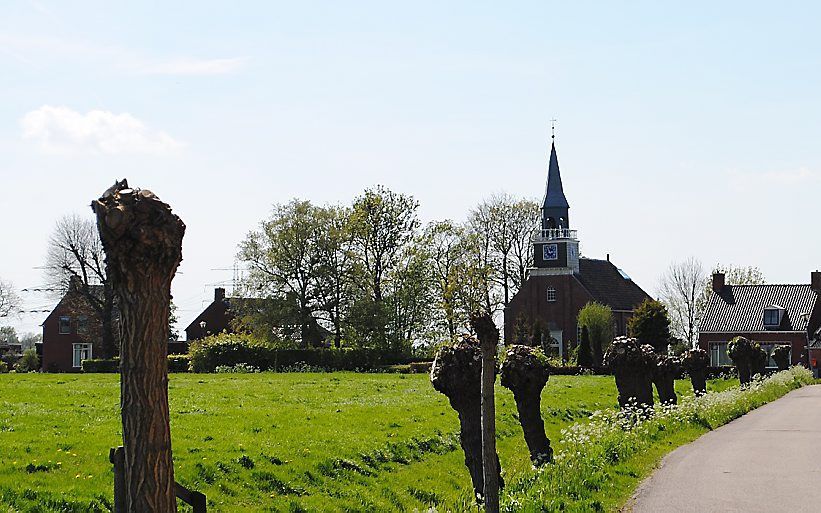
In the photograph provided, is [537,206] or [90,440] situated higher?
[537,206]

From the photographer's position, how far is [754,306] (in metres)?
74.7

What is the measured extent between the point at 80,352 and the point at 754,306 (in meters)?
53.8

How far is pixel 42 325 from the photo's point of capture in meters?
82.6

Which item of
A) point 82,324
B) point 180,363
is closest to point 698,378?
point 180,363

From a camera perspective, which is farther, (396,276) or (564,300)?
(564,300)

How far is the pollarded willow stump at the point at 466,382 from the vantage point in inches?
535

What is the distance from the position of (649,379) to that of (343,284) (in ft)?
136

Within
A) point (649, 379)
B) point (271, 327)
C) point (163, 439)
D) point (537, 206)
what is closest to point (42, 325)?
point (271, 327)

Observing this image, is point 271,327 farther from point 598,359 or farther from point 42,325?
point 42,325

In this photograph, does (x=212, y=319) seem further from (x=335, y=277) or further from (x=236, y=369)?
(x=236, y=369)

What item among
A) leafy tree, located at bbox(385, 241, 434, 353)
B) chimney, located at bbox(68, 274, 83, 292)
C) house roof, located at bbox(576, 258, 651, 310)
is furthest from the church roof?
chimney, located at bbox(68, 274, 83, 292)

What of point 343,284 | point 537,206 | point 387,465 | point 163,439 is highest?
point 537,206

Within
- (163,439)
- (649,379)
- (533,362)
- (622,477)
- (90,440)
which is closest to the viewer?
(163,439)

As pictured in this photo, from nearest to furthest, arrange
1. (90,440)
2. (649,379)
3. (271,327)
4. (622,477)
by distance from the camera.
A: 1. (622,477)
2. (90,440)
3. (649,379)
4. (271,327)
